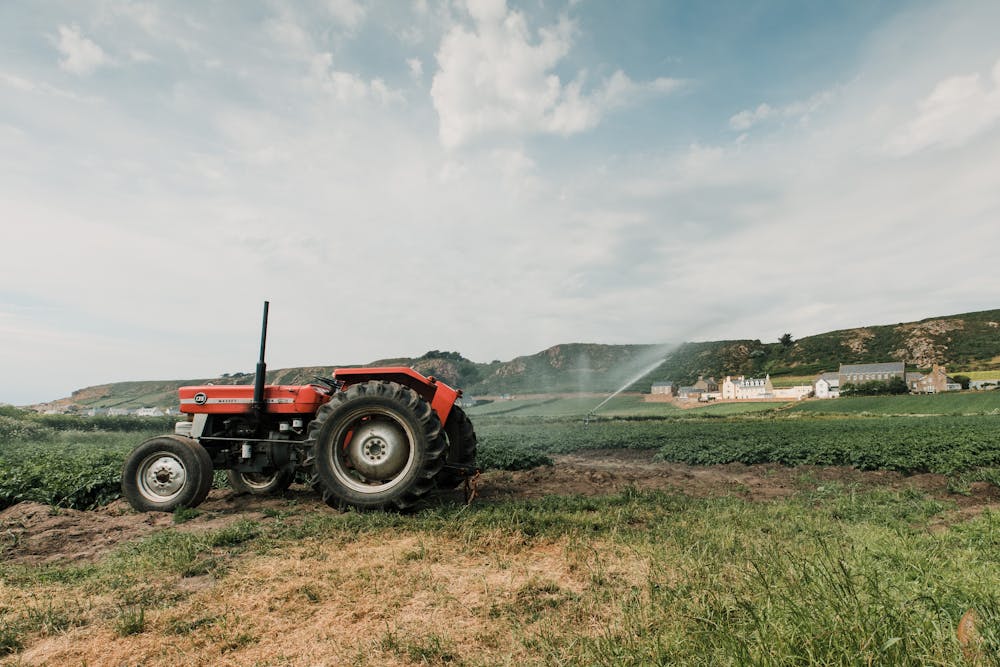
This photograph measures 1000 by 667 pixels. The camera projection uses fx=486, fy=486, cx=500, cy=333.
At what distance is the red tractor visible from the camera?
19.8 ft

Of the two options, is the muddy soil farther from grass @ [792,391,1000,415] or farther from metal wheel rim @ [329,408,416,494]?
grass @ [792,391,1000,415]

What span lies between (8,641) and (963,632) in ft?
16.0

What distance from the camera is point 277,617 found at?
124 inches

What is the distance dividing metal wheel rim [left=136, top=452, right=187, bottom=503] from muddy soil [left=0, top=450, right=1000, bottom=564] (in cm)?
30

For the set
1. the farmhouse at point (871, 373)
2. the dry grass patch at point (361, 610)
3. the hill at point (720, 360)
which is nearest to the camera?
the dry grass patch at point (361, 610)


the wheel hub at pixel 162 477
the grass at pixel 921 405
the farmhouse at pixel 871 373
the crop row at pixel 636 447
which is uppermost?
the farmhouse at pixel 871 373

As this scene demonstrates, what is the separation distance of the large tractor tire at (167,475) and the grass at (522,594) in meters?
1.09

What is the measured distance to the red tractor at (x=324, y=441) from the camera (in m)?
6.04

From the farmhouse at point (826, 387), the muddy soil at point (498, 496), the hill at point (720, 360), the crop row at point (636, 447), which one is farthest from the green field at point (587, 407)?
the muddy soil at point (498, 496)

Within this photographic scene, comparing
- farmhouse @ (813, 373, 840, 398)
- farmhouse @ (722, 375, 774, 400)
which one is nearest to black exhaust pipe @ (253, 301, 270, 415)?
farmhouse @ (722, 375, 774, 400)

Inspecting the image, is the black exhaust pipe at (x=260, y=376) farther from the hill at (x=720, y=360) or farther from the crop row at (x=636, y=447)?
the hill at (x=720, y=360)

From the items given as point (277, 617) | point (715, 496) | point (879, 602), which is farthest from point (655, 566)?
point (715, 496)

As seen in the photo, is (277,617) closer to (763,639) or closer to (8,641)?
(8,641)

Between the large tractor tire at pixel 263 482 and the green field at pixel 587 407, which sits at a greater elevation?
the large tractor tire at pixel 263 482
